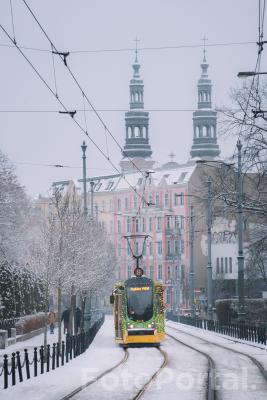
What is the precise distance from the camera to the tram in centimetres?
4962

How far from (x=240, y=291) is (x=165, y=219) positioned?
102 meters

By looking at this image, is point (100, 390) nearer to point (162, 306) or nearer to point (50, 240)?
point (50, 240)

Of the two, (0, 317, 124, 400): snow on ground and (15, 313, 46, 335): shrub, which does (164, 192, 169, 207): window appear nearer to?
(15, 313, 46, 335): shrub

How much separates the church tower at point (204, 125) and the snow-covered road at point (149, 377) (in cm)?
13161

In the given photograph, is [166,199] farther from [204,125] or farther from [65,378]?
[65,378]

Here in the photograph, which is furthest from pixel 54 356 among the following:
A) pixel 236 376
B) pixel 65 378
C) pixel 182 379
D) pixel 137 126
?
pixel 137 126

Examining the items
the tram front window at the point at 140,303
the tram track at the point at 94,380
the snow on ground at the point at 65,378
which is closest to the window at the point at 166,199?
the tram front window at the point at 140,303

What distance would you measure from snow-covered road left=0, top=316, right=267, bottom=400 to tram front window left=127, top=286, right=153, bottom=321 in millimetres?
3930

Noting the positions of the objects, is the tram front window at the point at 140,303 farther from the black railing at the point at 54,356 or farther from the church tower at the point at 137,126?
the church tower at the point at 137,126

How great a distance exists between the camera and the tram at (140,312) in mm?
49625

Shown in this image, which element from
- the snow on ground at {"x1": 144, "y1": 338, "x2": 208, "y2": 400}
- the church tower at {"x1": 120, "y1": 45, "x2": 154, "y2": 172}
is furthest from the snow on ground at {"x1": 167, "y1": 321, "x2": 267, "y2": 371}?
the church tower at {"x1": 120, "y1": 45, "x2": 154, "y2": 172}

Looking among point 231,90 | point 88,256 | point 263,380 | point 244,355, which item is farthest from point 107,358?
point 88,256

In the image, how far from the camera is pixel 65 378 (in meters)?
30.7

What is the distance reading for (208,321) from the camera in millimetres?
69312
